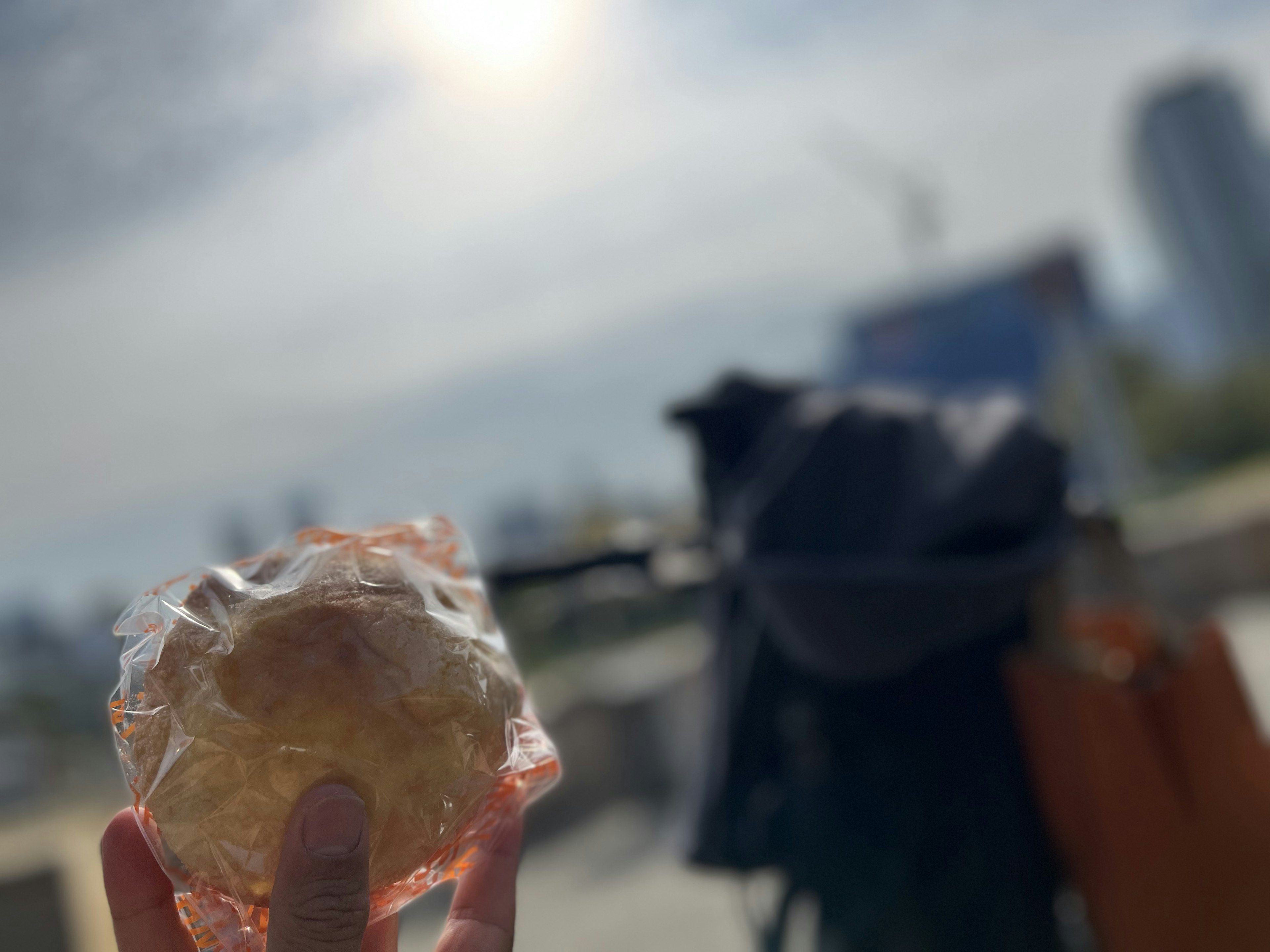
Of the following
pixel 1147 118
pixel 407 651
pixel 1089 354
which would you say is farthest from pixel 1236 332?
pixel 407 651

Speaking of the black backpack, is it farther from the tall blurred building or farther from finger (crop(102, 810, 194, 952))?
the tall blurred building

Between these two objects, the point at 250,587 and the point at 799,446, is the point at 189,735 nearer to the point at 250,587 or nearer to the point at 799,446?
the point at 250,587

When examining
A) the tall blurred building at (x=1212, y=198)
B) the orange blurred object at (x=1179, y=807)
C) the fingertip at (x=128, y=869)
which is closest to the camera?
the fingertip at (x=128, y=869)

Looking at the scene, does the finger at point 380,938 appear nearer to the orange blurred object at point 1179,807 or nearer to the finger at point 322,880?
the finger at point 322,880

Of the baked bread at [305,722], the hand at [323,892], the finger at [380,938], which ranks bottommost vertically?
the finger at [380,938]

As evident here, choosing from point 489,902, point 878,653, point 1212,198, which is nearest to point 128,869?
point 489,902

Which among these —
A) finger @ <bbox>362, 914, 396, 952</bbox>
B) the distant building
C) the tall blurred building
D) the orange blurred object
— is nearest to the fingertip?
finger @ <bbox>362, 914, 396, 952</bbox>

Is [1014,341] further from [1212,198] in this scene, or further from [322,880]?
[1212,198]

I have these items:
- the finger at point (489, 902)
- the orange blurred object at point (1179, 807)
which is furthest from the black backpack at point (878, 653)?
the finger at point (489, 902)

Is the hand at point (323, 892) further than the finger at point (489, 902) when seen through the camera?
No
